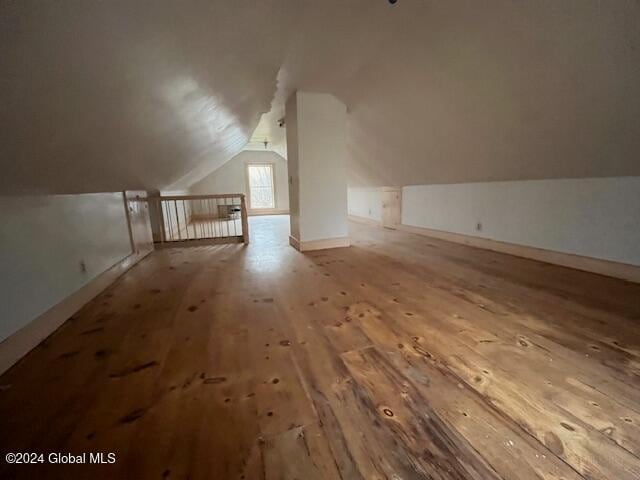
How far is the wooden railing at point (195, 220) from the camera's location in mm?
4445

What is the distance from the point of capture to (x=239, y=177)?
9141mm

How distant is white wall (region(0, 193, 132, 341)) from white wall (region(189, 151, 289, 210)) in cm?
666

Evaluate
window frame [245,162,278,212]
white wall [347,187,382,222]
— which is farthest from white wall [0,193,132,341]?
window frame [245,162,278,212]

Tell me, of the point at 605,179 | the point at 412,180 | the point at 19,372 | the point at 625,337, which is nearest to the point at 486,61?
the point at 605,179

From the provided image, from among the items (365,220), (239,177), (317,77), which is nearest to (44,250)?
(317,77)

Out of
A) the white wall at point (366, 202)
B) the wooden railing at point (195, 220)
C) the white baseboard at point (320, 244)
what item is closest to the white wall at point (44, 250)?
the wooden railing at point (195, 220)

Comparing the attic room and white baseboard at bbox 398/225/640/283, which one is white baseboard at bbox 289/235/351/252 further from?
white baseboard at bbox 398/225/640/283

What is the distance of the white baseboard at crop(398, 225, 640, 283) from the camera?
233cm

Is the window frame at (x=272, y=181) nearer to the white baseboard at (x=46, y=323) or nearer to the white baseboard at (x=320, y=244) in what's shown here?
the white baseboard at (x=320, y=244)

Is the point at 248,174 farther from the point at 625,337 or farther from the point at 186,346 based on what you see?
the point at 625,337

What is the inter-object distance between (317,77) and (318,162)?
38.3 inches

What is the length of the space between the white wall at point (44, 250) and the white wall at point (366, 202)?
188 inches

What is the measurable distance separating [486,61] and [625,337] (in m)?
2.00

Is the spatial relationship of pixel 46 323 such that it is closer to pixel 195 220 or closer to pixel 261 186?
pixel 195 220
